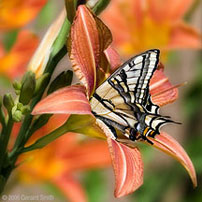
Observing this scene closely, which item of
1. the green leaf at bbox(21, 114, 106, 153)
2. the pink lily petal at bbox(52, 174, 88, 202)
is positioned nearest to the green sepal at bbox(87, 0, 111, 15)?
the green leaf at bbox(21, 114, 106, 153)

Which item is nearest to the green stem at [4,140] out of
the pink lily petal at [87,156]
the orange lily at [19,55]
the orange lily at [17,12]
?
the orange lily at [17,12]

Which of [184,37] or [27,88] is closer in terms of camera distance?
[27,88]

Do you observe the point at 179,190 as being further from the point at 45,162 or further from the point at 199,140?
the point at 45,162

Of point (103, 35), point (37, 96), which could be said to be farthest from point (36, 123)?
point (103, 35)

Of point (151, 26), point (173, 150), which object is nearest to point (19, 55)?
point (151, 26)

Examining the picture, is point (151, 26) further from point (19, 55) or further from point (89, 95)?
point (89, 95)
